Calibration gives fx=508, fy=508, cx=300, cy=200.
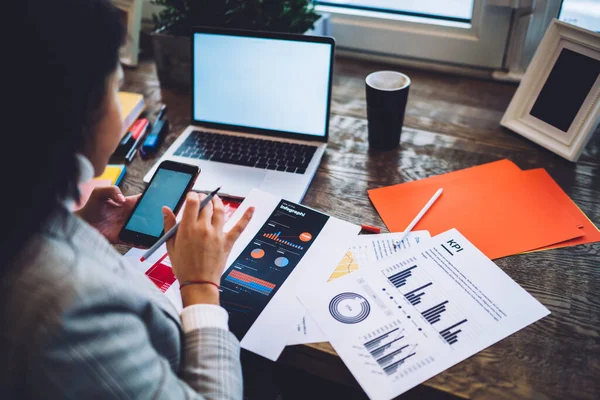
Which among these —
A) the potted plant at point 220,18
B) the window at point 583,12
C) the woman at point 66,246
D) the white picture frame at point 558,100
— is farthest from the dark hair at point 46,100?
the window at point 583,12

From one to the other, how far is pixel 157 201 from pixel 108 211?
0.32 ft

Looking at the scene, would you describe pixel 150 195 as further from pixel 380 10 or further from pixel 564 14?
pixel 564 14

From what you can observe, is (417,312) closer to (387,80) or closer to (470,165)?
(470,165)

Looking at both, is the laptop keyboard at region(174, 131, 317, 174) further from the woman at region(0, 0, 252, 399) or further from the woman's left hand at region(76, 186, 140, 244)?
the woman at region(0, 0, 252, 399)

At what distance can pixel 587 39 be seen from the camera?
109 centimetres

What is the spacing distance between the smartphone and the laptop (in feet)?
0.27

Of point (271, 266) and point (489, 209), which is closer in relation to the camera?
point (271, 266)

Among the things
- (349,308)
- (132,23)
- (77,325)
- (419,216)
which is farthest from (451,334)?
(132,23)

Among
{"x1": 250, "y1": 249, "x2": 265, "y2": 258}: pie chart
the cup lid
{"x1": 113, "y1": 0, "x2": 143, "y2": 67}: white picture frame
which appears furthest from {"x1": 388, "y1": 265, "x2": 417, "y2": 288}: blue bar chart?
{"x1": 113, "y1": 0, "x2": 143, "y2": 67}: white picture frame

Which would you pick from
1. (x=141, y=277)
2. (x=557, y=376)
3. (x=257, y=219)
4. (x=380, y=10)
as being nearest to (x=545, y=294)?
(x=557, y=376)

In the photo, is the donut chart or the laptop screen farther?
the laptop screen

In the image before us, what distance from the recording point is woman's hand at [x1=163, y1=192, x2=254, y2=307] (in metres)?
0.78

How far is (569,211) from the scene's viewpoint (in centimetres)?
97

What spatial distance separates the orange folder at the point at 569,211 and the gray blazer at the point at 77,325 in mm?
688
